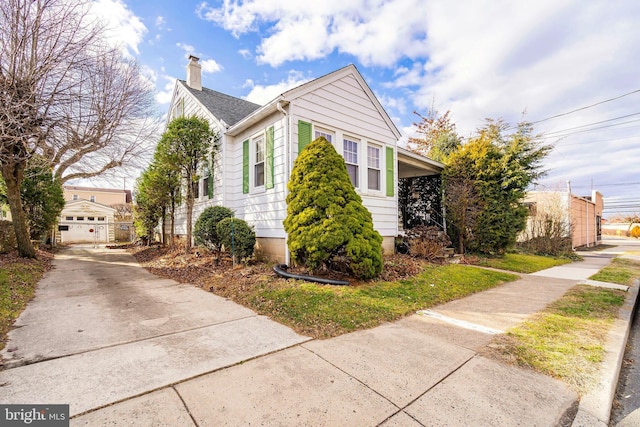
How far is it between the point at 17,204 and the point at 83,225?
55.3 feet

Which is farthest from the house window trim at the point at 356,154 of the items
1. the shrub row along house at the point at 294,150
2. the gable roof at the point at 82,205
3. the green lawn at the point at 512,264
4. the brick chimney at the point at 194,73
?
the gable roof at the point at 82,205

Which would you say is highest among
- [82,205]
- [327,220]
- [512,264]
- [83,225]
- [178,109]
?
[178,109]

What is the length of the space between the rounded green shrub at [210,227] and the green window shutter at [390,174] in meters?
5.07

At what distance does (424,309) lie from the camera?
14.9ft

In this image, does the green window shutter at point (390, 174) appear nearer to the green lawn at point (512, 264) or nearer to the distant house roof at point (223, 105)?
the green lawn at point (512, 264)

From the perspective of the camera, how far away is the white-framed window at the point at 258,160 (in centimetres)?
793

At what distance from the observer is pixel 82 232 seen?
867 inches

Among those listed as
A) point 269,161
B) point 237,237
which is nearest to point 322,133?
point 269,161

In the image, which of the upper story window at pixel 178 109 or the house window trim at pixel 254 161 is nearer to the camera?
the house window trim at pixel 254 161

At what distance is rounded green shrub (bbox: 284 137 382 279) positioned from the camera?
5.26 meters

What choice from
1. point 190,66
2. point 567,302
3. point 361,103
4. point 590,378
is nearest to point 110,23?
point 190,66

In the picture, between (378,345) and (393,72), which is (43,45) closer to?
(378,345)

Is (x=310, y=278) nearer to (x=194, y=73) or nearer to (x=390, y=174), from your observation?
(x=390, y=174)

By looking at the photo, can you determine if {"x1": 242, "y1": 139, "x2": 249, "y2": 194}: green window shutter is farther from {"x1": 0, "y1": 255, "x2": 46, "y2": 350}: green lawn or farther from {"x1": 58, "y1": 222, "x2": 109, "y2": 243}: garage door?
{"x1": 58, "y1": 222, "x2": 109, "y2": 243}: garage door
